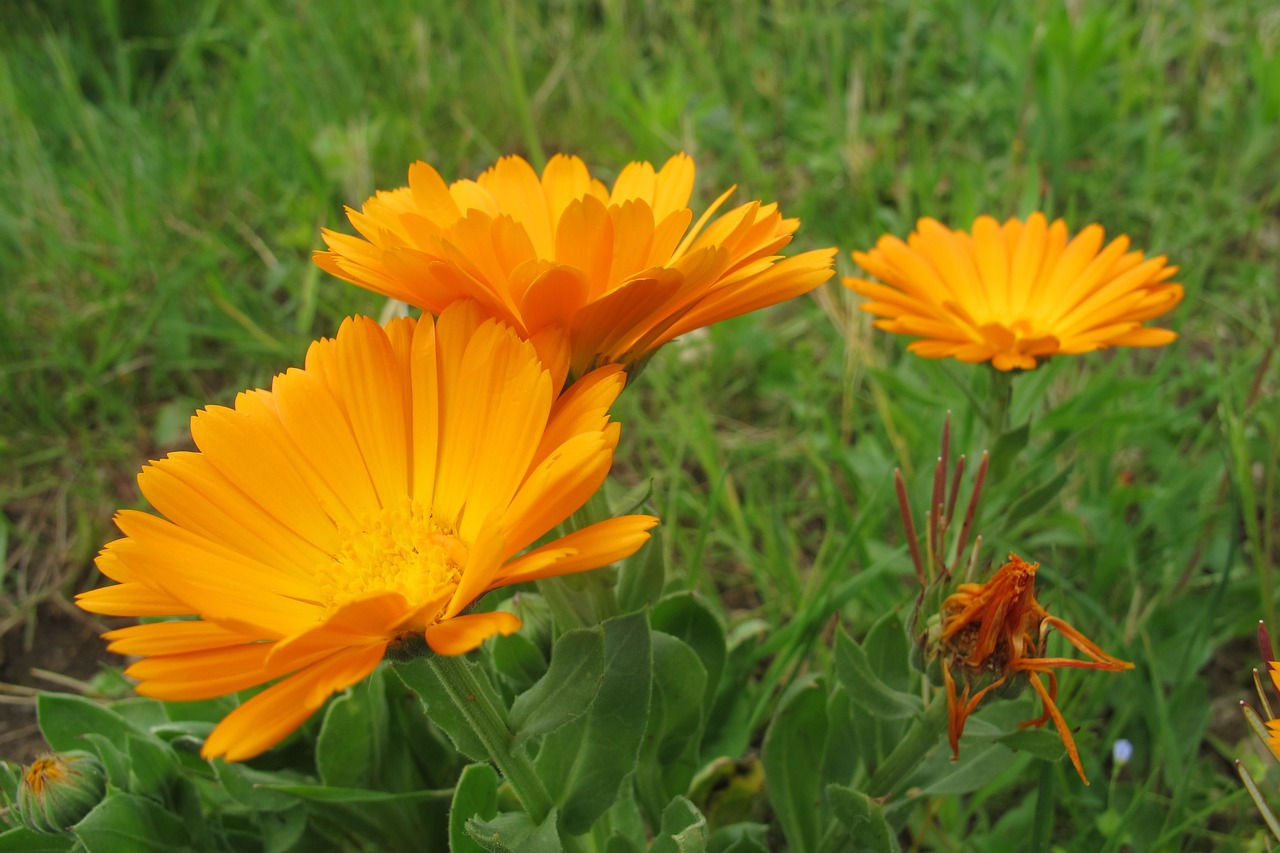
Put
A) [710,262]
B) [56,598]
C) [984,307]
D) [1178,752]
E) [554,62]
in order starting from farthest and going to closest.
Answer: [554,62], [56,598], [984,307], [1178,752], [710,262]

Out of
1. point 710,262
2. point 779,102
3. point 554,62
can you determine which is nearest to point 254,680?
point 710,262

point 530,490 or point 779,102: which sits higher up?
point 530,490

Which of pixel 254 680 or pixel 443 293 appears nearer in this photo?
pixel 254 680

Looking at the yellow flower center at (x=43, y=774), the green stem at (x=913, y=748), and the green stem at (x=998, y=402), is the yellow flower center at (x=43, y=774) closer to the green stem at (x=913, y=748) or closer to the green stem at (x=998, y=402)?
the green stem at (x=913, y=748)

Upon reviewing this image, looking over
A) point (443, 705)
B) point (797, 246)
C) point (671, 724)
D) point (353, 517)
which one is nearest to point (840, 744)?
point (671, 724)

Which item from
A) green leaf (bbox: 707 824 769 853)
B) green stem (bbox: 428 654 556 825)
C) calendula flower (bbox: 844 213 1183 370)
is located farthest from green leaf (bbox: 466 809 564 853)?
calendula flower (bbox: 844 213 1183 370)

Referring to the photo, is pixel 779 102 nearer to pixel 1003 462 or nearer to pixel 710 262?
pixel 1003 462

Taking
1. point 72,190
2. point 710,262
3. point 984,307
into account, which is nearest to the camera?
point 710,262

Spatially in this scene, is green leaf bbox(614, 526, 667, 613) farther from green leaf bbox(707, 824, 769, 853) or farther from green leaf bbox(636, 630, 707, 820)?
green leaf bbox(707, 824, 769, 853)

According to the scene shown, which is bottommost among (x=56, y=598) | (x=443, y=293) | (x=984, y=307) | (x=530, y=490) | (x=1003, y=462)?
(x=56, y=598)
